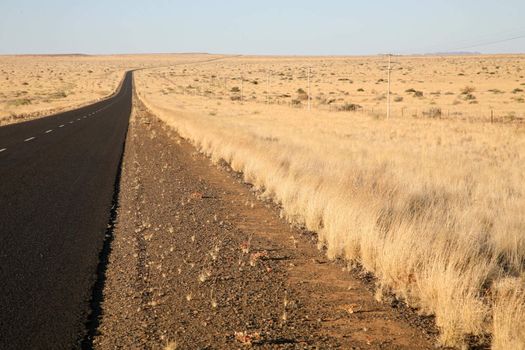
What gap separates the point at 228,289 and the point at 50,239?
10.5 feet

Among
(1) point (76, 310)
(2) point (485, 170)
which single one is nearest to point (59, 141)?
(2) point (485, 170)

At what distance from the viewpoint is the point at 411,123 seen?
2911cm

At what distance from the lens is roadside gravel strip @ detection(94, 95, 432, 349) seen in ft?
14.9

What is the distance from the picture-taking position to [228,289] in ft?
18.6

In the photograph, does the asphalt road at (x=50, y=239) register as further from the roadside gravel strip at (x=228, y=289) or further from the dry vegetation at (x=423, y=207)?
the dry vegetation at (x=423, y=207)

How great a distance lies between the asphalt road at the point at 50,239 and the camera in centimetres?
479

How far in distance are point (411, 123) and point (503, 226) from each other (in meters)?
22.4

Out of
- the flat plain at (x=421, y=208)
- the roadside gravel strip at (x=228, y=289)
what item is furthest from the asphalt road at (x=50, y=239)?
the flat plain at (x=421, y=208)

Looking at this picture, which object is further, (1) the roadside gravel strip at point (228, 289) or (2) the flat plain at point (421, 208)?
(2) the flat plain at point (421, 208)

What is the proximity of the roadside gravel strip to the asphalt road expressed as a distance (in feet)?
1.07

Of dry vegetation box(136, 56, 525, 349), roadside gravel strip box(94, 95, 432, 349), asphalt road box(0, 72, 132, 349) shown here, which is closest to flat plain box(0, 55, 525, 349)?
dry vegetation box(136, 56, 525, 349)

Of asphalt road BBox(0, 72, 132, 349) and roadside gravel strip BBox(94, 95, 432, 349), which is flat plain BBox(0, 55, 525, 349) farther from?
asphalt road BBox(0, 72, 132, 349)

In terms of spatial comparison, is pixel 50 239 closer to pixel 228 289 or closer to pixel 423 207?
pixel 228 289

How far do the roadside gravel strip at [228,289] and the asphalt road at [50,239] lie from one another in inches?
12.9
